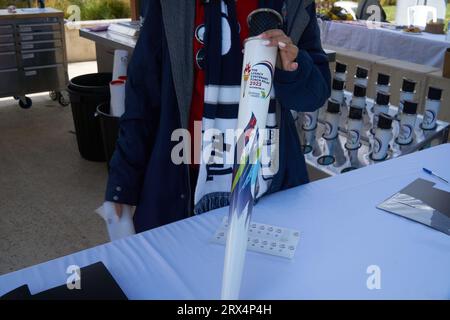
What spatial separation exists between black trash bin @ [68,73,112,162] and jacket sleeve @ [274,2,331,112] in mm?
2245

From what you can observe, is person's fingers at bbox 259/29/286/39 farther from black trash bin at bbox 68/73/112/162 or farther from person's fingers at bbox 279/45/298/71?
black trash bin at bbox 68/73/112/162

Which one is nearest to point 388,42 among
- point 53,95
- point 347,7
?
point 347,7

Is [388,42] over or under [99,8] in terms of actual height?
under

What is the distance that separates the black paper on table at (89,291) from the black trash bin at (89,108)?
2.41m

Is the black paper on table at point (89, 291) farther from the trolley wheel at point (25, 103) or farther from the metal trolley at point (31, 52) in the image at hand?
the trolley wheel at point (25, 103)

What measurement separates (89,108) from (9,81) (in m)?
1.60

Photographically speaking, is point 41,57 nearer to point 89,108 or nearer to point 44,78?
point 44,78

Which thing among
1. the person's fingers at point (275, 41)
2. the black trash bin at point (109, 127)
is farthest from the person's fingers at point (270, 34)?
the black trash bin at point (109, 127)

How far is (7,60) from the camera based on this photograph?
4273mm

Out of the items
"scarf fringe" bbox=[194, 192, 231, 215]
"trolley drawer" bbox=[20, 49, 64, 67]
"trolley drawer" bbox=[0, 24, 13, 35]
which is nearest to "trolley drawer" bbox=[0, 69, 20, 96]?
"trolley drawer" bbox=[20, 49, 64, 67]

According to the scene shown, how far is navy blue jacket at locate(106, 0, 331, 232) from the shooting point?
115 cm

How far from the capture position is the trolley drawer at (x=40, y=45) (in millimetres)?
4305
